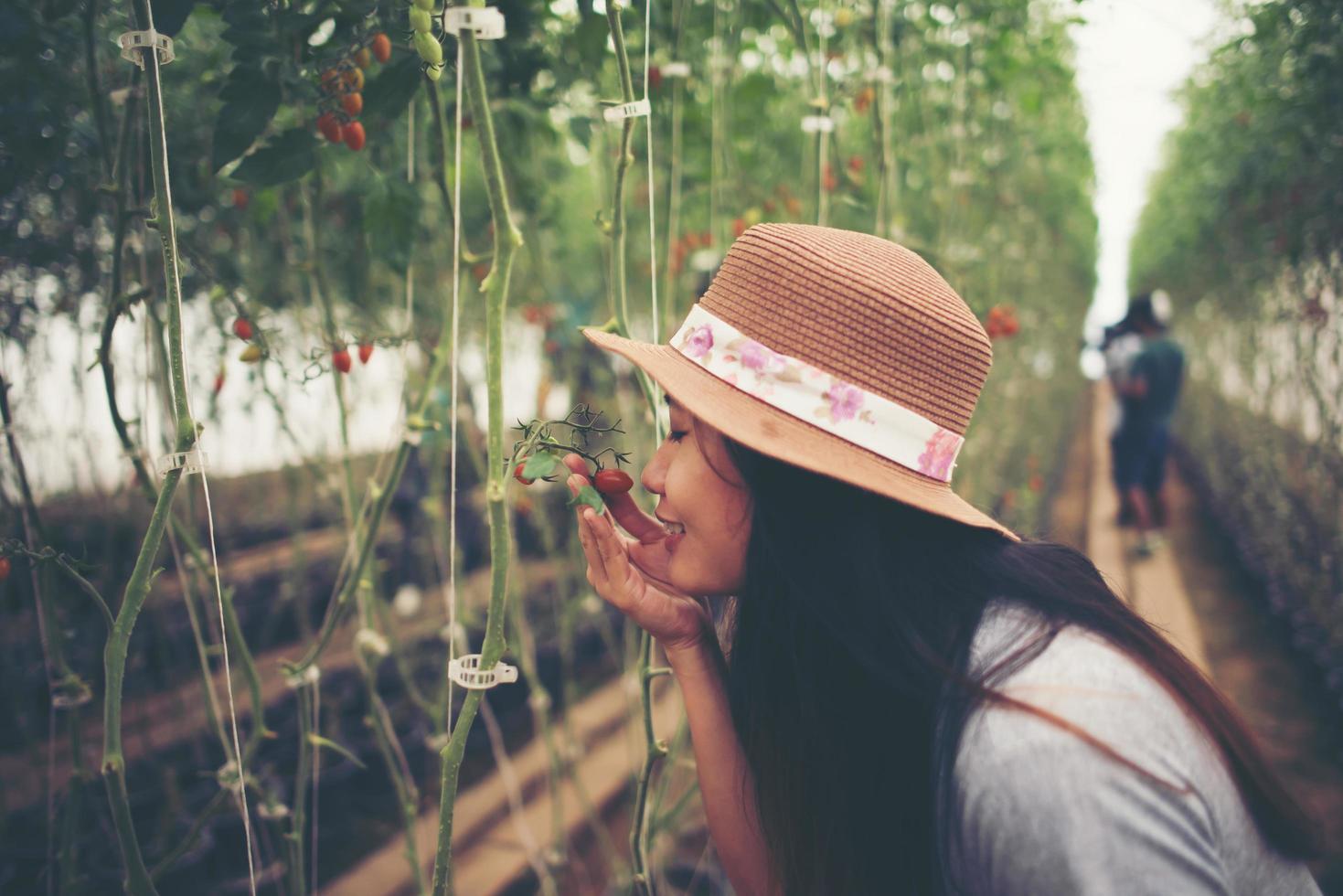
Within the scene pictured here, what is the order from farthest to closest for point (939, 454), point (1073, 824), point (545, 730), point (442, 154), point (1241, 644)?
point (1241, 644), point (545, 730), point (442, 154), point (939, 454), point (1073, 824)

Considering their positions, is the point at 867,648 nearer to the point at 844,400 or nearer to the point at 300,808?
the point at 844,400

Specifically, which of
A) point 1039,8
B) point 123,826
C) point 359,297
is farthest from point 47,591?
point 1039,8

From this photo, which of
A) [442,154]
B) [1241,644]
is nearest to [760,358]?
[442,154]

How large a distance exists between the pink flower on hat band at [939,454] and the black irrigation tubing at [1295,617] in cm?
320

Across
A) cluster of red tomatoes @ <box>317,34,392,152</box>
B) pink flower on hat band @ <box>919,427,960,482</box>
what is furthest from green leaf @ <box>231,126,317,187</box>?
pink flower on hat band @ <box>919,427,960,482</box>

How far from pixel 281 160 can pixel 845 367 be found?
79 centimetres

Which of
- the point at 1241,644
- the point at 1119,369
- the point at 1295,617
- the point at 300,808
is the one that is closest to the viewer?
the point at 300,808

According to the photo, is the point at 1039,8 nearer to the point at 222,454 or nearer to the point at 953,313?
the point at 953,313

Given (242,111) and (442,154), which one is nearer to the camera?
(242,111)

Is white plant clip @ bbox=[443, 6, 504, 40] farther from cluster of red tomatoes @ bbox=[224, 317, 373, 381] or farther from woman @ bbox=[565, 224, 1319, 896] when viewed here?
cluster of red tomatoes @ bbox=[224, 317, 373, 381]

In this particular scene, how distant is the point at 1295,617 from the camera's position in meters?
3.93

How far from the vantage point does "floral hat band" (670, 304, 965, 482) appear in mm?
918

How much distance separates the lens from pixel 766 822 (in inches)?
40.8

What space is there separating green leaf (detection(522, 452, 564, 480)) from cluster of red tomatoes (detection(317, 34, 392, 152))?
1.88ft
